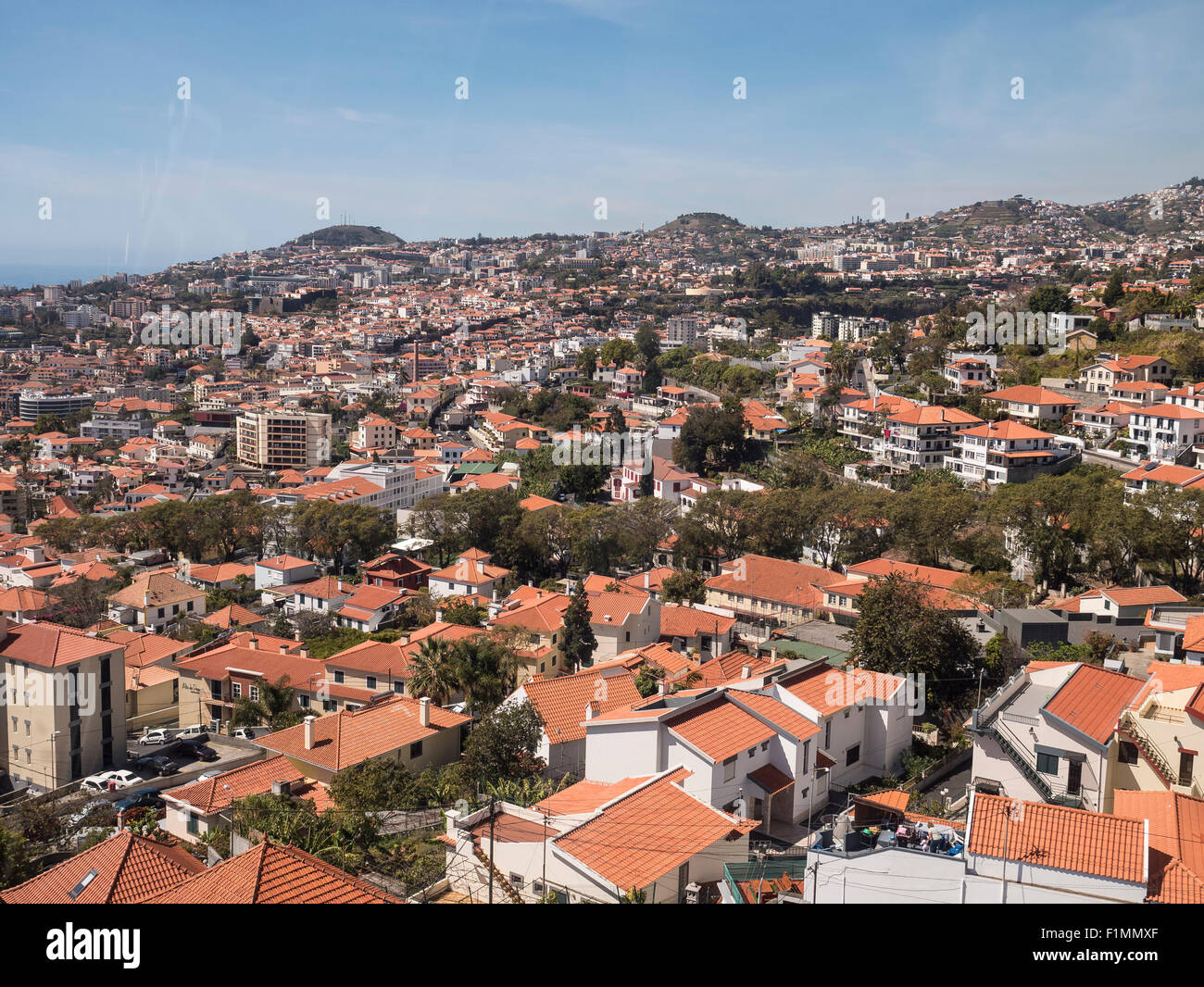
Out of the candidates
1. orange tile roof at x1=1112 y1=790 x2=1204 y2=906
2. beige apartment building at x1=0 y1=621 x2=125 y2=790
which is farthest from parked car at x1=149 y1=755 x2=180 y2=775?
orange tile roof at x1=1112 y1=790 x2=1204 y2=906

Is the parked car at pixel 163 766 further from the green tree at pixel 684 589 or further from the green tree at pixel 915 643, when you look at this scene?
the green tree at pixel 684 589

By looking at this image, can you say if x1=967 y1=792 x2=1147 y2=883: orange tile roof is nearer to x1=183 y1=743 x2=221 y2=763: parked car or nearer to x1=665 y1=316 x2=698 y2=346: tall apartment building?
x1=183 y1=743 x2=221 y2=763: parked car

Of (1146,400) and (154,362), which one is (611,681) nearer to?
(1146,400)

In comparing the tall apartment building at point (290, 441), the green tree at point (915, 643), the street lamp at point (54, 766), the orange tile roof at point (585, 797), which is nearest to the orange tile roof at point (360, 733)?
the orange tile roof at point (585, 797)

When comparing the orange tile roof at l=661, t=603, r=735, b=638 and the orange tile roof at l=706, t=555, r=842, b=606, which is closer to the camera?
the orange tile roof at l=661, t=603, r=735, b=638

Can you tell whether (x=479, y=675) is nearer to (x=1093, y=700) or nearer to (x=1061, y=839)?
(x=1093, y=700)
